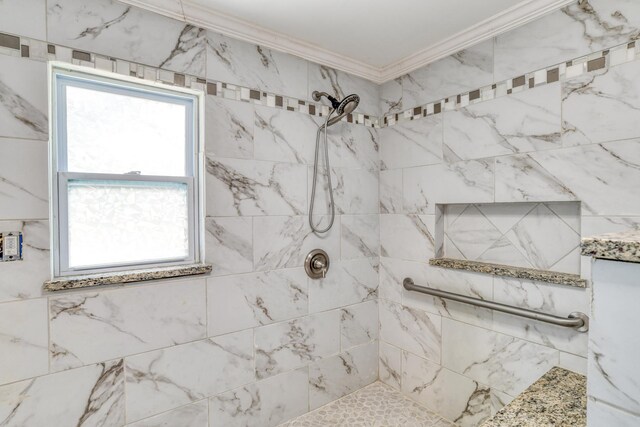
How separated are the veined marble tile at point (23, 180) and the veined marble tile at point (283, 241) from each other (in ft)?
2.93

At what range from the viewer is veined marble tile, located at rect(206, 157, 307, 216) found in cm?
162

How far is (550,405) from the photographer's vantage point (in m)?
1.12

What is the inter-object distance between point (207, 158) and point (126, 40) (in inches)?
23.5

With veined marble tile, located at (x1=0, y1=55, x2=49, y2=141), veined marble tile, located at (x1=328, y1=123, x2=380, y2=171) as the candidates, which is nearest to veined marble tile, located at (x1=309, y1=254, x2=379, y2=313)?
veined marble tile, located at (x1=328, y1=123, x2=380, y2=171)

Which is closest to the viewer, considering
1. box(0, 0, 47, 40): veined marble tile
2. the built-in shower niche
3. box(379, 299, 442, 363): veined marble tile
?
box(0, 0, 47, 40): veined marble tile

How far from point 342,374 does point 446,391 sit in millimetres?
632

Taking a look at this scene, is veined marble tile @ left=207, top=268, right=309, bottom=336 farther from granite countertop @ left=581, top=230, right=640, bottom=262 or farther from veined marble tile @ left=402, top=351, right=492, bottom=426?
granite countertop @ left=581, top=230, right=640, bottom=262

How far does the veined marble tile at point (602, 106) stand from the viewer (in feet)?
4.10

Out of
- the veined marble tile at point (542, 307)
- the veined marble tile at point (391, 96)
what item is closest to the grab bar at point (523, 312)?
the veined marble tile at point (542, 307)

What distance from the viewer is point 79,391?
1317 millimetres

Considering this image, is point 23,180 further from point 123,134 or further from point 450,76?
point 450,76

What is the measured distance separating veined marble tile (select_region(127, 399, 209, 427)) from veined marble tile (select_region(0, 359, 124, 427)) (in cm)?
12

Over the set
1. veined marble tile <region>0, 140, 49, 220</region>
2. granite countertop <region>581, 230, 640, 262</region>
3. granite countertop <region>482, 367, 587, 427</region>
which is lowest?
granite countertop <region>482, 367, 587, 427</region>

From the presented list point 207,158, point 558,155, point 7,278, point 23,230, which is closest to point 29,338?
point 7,278
